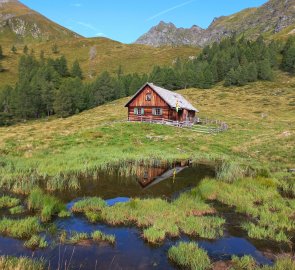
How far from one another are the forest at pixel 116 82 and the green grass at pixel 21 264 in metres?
91.3

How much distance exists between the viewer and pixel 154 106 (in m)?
53.4

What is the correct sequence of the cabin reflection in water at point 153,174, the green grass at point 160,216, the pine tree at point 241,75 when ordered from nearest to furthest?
the green grass at point 160,216 < the cabin reflection in water at point 153,174 < the pine tree at point 241,75

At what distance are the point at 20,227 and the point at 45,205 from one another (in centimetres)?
211

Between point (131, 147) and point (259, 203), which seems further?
point (131, 147)

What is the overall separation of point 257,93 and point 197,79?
25467 millimetres

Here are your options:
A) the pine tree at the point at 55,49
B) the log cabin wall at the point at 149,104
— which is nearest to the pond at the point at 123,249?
the log cabin wall at the point at 149,104

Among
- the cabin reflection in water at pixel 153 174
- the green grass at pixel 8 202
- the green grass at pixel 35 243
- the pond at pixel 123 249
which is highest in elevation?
the green grass at pixel 35 243

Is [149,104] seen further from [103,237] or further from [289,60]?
[289,60]

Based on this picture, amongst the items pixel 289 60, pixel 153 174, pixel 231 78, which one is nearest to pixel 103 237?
pixel 153 174

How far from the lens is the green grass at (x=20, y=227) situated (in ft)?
31.8

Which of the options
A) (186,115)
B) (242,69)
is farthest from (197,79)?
(186,115)

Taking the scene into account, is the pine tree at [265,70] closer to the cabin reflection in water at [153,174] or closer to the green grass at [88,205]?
the cabin reflection in water at [153,174]

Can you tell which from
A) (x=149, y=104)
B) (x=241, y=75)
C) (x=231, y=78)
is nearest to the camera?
(x=149, y=104)

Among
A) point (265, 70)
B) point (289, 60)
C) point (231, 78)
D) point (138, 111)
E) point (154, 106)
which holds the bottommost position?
point (138, 111)
